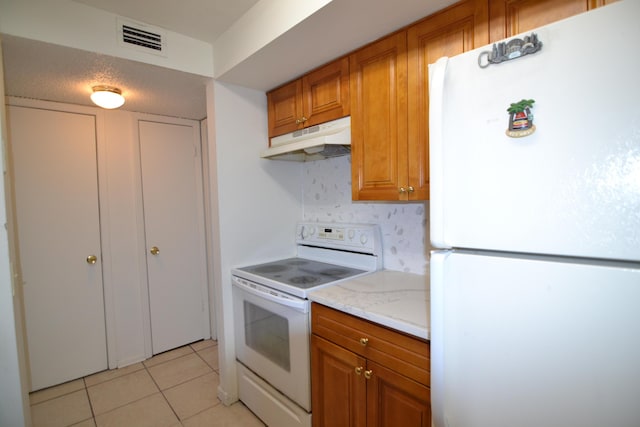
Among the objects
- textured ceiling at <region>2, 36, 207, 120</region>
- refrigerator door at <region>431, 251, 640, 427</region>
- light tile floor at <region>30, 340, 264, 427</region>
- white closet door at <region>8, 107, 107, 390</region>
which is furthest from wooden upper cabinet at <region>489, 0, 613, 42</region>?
white closet door at <region>8, 107, 107, 390</region>

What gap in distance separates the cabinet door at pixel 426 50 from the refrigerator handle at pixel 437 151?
0.47 m

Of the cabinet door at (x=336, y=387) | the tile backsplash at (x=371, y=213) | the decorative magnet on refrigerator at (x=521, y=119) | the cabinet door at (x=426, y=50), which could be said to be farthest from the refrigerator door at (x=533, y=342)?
the tile backsplash at (x=371, y=213)

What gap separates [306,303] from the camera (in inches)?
62.1

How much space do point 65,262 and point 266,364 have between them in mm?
1798

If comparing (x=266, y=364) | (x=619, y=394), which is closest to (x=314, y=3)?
(x=619, y=394)

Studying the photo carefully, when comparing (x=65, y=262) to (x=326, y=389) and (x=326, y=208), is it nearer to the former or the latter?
(x=326, y=208)

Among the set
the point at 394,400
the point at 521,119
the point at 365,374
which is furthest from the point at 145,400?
the point at 521,119

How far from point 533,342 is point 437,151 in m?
0.54

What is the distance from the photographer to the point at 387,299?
1422mm

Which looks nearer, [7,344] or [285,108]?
[7,344]

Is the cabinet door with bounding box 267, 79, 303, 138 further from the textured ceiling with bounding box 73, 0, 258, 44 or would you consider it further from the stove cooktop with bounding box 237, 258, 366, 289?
the stove cooktop with bounding box 237, 258, 366, 289

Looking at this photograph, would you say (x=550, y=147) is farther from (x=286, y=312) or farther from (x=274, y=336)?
(x=274, y=336)

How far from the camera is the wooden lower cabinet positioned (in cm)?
113

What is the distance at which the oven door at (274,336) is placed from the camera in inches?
63.1
